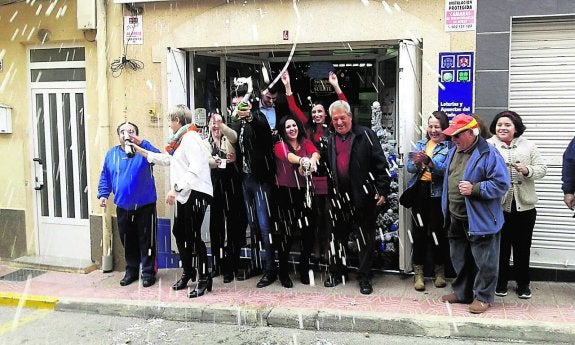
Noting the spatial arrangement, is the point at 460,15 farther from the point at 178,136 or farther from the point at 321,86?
the point at 178,136

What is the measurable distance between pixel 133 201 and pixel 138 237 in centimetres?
49

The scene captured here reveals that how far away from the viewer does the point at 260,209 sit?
6.78m

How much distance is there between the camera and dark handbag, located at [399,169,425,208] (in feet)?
20.8

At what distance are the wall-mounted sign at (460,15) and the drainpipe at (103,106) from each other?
14.3 ft

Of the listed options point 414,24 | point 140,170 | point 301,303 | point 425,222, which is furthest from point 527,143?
point 140,170

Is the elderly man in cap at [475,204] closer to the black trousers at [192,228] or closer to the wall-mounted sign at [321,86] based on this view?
the black trousers at [192,228]

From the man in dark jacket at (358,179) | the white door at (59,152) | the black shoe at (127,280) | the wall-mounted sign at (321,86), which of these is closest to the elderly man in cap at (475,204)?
the man in dark jacket at (358,179)

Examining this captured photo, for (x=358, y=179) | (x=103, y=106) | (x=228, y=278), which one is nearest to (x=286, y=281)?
(x=228, y=278)

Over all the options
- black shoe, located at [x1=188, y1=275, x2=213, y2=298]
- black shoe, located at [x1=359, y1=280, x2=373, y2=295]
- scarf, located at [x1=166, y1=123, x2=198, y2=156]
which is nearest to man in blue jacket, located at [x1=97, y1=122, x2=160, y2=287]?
scarf, located at [x1=166, y1=123, x2=198, y2=156]

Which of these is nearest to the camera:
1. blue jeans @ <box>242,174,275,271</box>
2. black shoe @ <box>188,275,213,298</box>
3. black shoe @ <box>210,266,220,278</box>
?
black shoe @ <box>188,275,213,298</box>

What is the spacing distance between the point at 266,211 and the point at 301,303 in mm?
1164

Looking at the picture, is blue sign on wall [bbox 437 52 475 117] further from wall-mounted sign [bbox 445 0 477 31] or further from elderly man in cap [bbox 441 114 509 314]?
elderly man in cap [bbox 441 114 509 314]

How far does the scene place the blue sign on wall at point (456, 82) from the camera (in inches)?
256

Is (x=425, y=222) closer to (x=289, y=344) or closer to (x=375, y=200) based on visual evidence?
(x=375, y=200)
